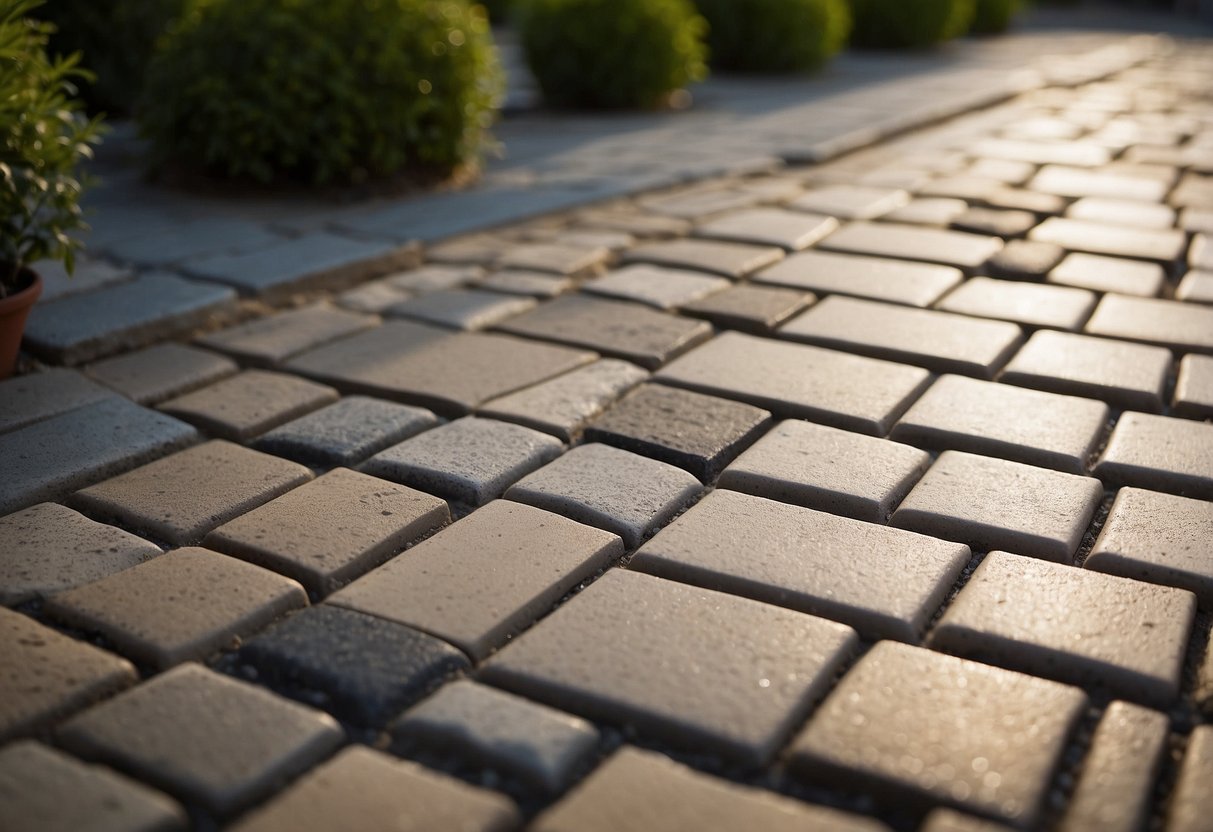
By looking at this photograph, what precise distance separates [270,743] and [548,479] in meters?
0.83

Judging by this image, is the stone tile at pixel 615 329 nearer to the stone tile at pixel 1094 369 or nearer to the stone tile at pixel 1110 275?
the stone tile at pixel 1094 369

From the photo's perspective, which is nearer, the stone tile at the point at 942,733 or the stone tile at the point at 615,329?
the stone tile at the point at 942,733

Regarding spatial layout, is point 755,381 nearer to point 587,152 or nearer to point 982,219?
point 982,219

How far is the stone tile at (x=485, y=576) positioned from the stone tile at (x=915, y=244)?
2068 mm

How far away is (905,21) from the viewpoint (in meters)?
10.9

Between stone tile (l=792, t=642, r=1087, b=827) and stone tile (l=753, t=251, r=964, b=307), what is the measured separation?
69.5 inches

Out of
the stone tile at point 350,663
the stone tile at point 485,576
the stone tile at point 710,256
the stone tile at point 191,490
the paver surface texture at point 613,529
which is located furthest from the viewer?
the stone tile at point 710,256

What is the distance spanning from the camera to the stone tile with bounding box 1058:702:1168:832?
52.2 inches

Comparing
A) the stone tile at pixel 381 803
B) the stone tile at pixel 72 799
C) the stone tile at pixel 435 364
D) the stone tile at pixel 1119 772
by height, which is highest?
the stone tile at pixel 435 364

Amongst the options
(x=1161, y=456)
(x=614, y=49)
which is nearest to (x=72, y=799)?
(x=1161, y=456)

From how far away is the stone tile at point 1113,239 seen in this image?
3678mm

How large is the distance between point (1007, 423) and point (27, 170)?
231 cm

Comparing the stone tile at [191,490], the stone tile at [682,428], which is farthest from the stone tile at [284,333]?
the stone tile at [682,428]

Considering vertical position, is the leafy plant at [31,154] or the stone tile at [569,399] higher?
the leafy plant at [31,154]
